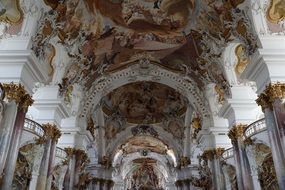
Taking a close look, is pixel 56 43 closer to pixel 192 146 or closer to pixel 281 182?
pixel 281 182

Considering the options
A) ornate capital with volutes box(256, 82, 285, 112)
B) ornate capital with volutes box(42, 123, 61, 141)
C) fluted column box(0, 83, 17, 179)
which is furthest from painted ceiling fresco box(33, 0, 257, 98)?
fluted column box(0, 83, 17, 179)

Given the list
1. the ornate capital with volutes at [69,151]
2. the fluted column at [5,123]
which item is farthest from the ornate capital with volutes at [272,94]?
the ornate capital with volutes at [69,151]

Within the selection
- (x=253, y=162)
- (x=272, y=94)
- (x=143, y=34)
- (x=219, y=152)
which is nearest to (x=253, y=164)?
(x=253, y=162)

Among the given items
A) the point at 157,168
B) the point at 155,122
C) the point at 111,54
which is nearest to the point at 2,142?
the point at 111,54

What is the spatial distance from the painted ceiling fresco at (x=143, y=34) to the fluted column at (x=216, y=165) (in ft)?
11.3

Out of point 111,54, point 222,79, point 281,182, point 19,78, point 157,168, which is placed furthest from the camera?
point 157,168

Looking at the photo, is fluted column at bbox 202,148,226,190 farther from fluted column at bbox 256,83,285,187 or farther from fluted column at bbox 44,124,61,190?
fluted column at bbox 44,124,61,190

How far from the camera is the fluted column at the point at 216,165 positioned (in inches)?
617

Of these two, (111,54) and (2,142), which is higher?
(111,54)

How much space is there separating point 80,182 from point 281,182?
10222 mm

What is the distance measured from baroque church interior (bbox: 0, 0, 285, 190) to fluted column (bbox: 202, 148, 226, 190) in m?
0.05

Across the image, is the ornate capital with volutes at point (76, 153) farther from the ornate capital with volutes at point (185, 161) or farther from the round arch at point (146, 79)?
the ornate capital with volutes at point (185, 161)

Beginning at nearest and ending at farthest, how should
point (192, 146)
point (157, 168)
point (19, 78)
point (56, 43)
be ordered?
point (19, 78)
point (56, 43)
point (192, 146)
point (157, 168)

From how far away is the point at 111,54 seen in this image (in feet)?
57.7
